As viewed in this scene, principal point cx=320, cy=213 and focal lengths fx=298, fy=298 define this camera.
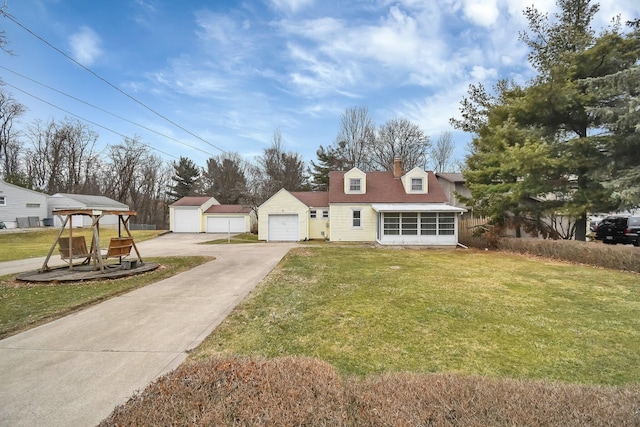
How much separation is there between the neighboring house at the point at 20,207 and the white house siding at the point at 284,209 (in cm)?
2576

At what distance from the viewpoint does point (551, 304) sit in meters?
6.31

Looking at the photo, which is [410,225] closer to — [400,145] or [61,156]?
[400,145]

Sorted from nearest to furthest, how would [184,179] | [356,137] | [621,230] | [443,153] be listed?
[621,230] < [356,137] < [443,153] < [184,179]

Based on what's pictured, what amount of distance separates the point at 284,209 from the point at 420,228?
32.0ft

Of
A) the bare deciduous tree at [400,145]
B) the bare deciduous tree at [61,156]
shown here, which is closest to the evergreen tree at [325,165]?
the bare deciduous tree at [400,145]

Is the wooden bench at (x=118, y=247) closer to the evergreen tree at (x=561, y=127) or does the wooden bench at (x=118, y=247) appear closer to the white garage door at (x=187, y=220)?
the evergreen tree at (x=561, y=127)

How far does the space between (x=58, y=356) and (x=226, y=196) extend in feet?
120

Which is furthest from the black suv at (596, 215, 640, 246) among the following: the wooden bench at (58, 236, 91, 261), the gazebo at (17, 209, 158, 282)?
the wooden bench at (58, 236, 91, 261)

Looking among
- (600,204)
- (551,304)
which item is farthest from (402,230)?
(551,304)

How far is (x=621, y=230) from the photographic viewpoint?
609 inches

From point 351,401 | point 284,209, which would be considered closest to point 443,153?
point 284,209

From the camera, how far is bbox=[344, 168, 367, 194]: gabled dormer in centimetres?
2150

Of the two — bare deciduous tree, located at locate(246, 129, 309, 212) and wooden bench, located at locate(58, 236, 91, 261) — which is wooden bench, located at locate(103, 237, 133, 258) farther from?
bare deciduous tree, located at locate(246, 129, 309, 212)

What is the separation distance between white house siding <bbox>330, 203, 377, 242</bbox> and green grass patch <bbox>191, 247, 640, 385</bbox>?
1166cm
